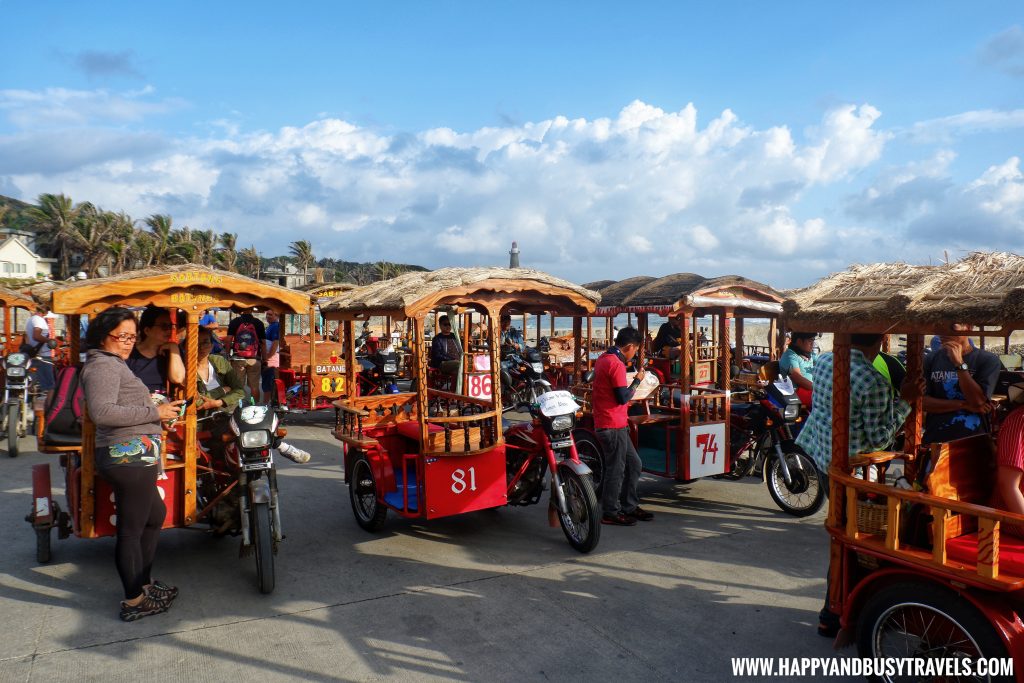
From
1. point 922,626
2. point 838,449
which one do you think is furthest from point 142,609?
point 922,626

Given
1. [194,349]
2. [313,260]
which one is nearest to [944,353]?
[194,349]

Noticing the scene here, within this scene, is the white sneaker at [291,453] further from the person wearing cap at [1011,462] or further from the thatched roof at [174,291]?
the person wearing cap at [1011,462]

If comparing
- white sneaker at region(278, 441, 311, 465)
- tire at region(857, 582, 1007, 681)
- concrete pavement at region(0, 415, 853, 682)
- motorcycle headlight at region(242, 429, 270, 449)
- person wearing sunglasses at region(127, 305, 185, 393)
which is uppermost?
person wearing sunglasses at region(127, 305, 185, 393)

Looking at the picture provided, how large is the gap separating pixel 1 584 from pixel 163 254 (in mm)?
53729

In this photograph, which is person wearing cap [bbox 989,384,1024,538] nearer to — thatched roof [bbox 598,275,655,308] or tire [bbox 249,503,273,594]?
tire [bbox 249,503,273,594]

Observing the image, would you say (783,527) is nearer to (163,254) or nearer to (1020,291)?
(1020,291)

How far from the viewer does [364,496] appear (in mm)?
6355

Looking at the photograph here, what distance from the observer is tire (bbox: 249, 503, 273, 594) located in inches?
183

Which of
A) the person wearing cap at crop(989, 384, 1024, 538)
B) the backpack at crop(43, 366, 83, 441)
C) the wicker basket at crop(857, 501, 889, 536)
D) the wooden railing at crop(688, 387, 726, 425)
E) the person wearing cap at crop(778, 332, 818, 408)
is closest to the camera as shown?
the person wearing cap at crop(989, 384, 1024, 538)

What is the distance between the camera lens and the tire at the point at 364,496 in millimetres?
6160

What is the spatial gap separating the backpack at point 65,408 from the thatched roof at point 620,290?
7186 millimetres

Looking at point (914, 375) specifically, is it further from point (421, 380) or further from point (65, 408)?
point (65, 408)

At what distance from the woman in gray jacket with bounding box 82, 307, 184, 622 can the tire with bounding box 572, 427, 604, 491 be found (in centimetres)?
397

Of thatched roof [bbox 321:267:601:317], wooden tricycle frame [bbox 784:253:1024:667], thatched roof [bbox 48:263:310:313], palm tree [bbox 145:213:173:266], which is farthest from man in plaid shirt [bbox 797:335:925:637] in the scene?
palm tree [bbox 145:213:173:266]
